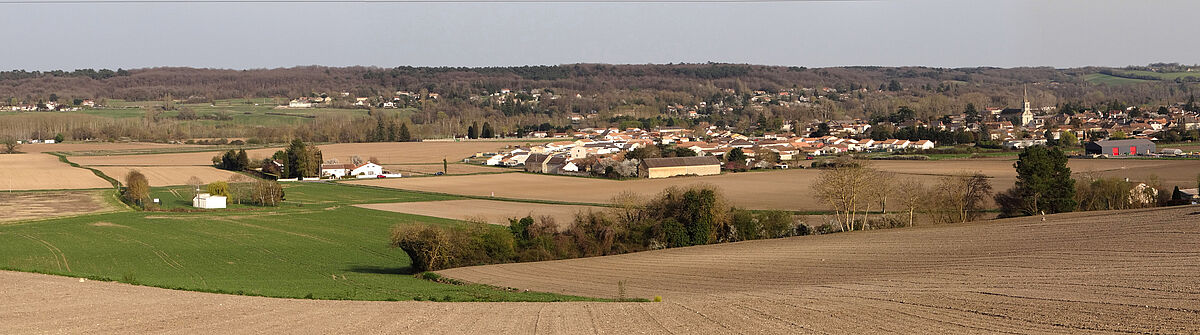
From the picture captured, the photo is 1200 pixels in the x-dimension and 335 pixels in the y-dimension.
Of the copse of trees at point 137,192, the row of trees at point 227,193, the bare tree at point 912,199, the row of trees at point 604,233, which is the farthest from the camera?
the copse of trees at point 137,192

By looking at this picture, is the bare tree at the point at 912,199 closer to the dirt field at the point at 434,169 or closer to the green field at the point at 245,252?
the green field at the point at 245,252

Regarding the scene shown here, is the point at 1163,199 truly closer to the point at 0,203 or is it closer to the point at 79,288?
the point at 79,288

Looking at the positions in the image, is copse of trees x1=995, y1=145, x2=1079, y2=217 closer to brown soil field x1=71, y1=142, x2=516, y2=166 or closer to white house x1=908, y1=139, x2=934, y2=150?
white house x1=908, y1=139, x2=934, y2=150

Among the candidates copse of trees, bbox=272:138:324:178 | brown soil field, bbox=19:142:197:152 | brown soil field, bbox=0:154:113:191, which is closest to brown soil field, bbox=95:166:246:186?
brown soil field, bbox=0:154:113:191

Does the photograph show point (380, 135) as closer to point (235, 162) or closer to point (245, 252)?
point (235, 162)

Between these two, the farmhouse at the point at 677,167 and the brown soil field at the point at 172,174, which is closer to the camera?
the brown soil field at the point at 172,174

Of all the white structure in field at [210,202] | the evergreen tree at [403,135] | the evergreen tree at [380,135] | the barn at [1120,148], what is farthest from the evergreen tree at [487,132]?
the white structure in field at [210,202]
